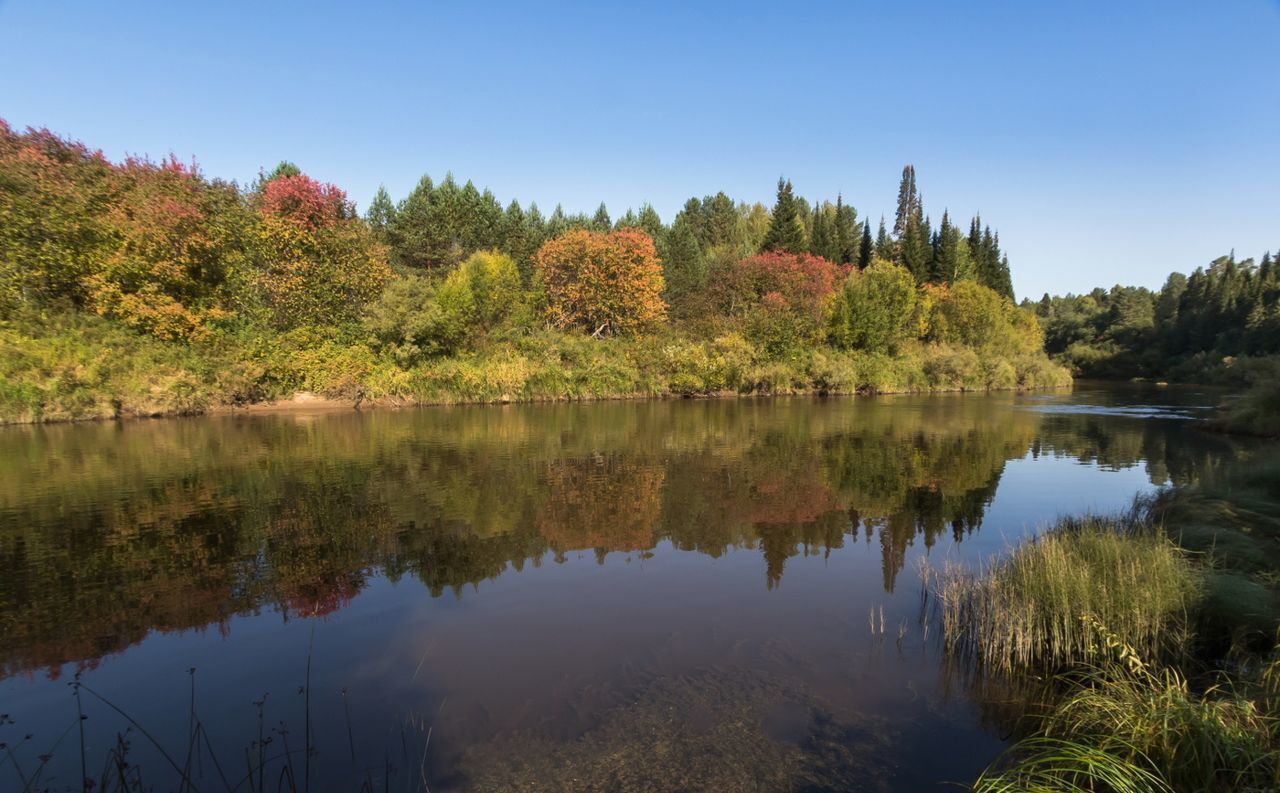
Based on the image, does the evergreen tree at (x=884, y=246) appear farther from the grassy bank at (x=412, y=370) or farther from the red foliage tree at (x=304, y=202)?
the red foliage tree at (x=304, y=202)

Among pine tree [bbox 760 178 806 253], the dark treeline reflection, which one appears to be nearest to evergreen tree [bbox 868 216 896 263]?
pine tree [bbox 760 178 806 253]

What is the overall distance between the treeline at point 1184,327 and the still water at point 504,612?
2635 inches

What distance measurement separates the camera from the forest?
106 feet

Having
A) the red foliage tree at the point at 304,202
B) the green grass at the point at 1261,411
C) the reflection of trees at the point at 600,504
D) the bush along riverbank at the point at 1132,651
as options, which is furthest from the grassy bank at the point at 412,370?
the bush along riverbank at the point at 1132,651

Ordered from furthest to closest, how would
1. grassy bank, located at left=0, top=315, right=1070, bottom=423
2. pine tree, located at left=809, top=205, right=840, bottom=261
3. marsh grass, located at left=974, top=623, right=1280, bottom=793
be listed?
pine tree, located at left=809, top=205, right=840, bottom=261, grassy bank, located at left=0, top=315, right=1070, bottom=423, marsh grass, located at left=974, top=623, right=1280, bottom=793

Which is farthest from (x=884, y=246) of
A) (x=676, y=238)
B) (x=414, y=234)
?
(x=414, y=234)

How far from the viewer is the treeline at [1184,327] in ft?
226

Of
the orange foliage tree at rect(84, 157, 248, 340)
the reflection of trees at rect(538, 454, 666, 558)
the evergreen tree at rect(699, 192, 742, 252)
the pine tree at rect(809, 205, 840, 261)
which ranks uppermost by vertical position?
the evergreen tree at rect(699, 192, 742, 252)

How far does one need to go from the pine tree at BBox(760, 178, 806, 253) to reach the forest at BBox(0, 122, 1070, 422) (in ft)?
0.85

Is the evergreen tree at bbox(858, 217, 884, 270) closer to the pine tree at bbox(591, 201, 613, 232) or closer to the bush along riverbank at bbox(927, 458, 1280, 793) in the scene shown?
the pine tree at bbox(591, 201, 613, 232)

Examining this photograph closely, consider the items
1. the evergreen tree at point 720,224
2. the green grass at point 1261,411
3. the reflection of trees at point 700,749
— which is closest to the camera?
the reflection of trees at point 700,749

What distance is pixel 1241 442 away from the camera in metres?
24.5

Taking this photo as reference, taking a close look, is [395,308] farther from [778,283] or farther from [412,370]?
[778,283]

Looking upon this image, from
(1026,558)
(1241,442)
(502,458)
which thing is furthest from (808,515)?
(1241,442)
